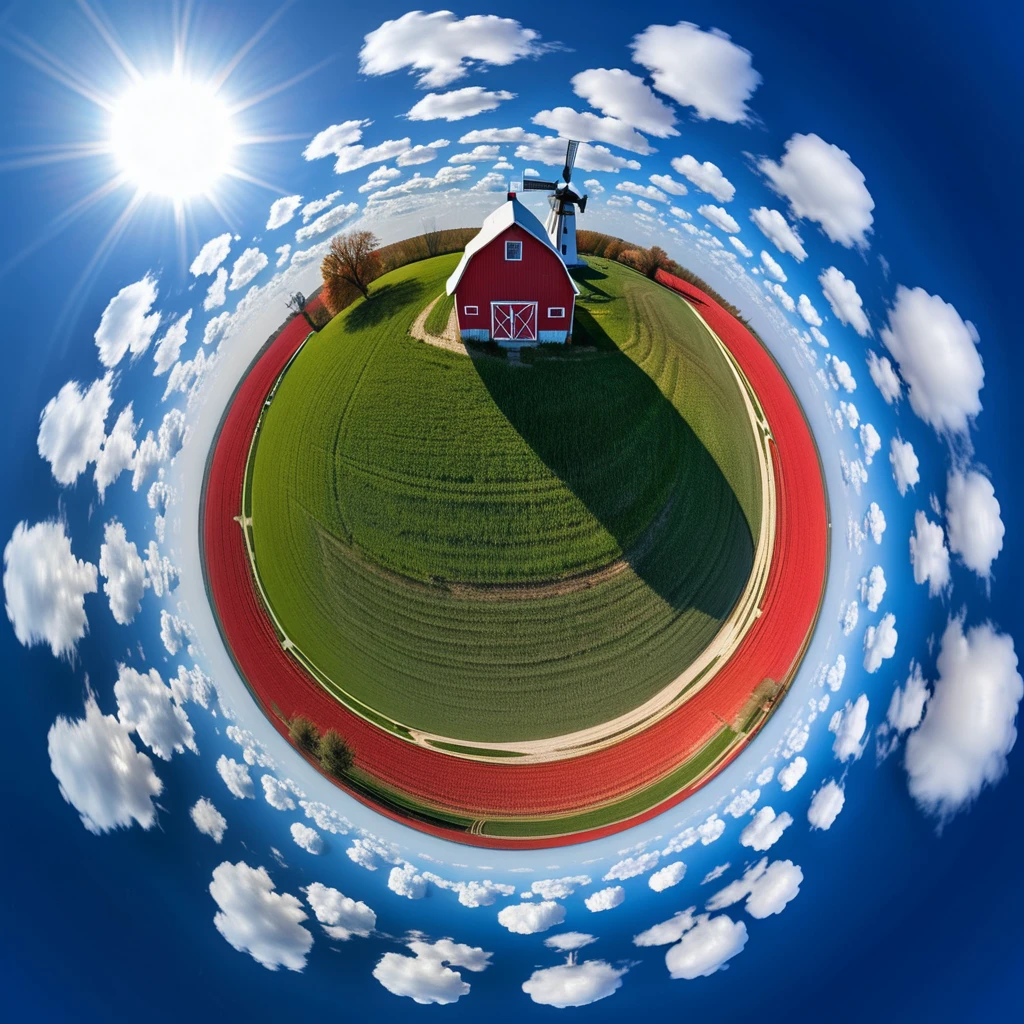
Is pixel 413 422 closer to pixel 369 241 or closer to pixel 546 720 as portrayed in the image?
pixel 369 241

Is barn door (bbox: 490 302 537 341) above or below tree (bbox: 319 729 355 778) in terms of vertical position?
above

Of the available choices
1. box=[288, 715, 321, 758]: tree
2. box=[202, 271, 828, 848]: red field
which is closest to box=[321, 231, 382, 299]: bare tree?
box=[202, 271, 828, 848]: red field

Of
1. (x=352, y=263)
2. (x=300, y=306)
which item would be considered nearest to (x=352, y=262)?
(x=352, y=263)

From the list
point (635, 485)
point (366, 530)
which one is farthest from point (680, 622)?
point (366, 530)

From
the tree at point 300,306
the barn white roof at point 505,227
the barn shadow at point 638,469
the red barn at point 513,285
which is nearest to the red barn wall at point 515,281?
the red barn at point 513,285

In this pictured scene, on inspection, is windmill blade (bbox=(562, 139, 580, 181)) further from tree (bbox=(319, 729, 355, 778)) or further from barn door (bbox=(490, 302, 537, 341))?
tree (bbox=(319, 729, 355, 778))

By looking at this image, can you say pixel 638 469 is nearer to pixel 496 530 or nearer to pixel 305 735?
pixel 496 530
